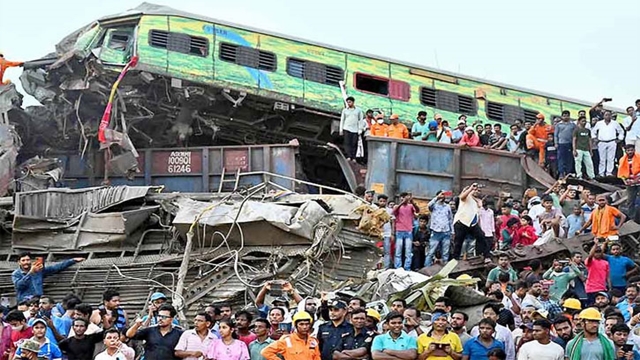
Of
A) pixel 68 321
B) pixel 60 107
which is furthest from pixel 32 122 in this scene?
pixel 68 321

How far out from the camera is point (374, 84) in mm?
25969

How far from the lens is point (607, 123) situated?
900 inches

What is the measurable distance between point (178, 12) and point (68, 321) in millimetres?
11372

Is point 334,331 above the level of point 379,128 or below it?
below

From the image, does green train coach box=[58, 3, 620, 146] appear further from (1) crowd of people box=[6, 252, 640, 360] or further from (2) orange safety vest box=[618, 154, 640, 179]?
(1) crowd of people box=[6, 252, 640, 360]

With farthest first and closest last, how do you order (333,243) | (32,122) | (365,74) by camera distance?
(365,74), (32,122), (333,243)

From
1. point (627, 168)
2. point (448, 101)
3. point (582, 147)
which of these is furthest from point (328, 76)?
point (627, 168)

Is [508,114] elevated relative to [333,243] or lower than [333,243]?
elevated

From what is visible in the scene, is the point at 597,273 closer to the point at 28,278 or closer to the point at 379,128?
the point at 379,128

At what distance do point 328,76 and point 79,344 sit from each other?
44.2 ft

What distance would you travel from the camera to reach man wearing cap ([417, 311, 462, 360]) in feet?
39.8

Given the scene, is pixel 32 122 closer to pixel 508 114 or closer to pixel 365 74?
pixel 365 74

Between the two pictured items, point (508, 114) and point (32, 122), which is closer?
point (32, 122)

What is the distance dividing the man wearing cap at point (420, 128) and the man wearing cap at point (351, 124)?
1.09 m
